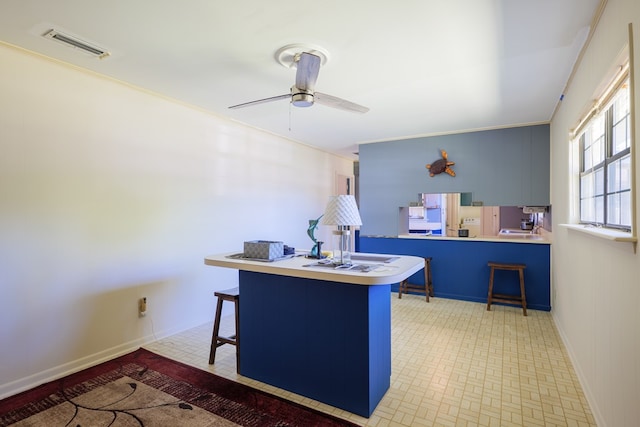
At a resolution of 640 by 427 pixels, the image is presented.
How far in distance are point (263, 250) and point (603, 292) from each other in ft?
7.11

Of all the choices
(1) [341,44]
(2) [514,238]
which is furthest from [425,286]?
(1) [341,44]

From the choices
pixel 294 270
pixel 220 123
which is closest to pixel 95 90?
pixel 220 123

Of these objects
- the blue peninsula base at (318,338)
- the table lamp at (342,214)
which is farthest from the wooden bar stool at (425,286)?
the table lamp at (342,214)

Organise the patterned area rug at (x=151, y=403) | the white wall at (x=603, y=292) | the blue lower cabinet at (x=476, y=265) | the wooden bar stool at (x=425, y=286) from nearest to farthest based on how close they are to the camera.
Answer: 1. the white wall at (x=603, y=292)
2. the patterned area rug at (x=151, y=403)
3. the blue lower cabinet at (x=476, y=265)
4. the wooden bar stool at (x=425, y=286)

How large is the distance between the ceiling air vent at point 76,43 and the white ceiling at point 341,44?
55 millimetres

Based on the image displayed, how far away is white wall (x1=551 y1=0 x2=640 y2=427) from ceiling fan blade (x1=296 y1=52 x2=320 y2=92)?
1.63m

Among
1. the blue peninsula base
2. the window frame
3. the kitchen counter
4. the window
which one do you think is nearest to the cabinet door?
the kitchen counter

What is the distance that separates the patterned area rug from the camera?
2027mm

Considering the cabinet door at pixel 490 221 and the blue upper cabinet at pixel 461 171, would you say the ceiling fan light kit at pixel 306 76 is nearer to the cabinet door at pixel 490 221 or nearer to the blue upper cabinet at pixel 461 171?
the blue upper cabinet at pixel 461 171

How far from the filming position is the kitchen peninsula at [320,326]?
6.75ft

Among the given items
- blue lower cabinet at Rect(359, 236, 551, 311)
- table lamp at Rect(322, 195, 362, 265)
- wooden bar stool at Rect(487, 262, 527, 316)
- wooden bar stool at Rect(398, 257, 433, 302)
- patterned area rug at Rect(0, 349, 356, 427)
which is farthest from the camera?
wooden bar stool at Rect(398, 257, 433, 302)

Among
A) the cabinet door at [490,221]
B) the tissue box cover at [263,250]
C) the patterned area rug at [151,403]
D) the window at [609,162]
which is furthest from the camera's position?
the cabinet door at [490,221]

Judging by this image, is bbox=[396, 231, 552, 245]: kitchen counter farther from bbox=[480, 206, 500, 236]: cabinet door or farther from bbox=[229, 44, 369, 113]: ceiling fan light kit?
bbox=[229, 44, 369, 113]: ceiling fan light kit

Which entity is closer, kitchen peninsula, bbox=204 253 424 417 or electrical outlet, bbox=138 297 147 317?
kitchen peninsula, bbox=204 253 424 417
